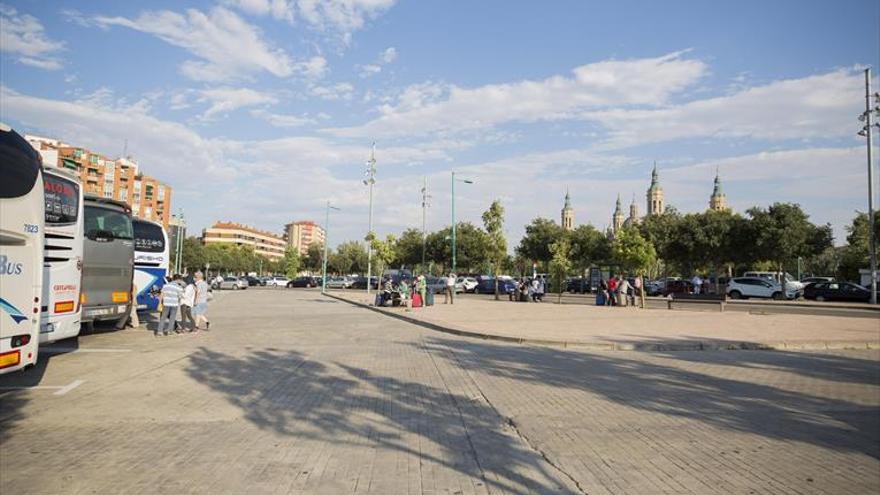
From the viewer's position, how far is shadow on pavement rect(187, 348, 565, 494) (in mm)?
4828

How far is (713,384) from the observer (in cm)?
867

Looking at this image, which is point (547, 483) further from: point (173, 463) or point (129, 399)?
point (129, 399)

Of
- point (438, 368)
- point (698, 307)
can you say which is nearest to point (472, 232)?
point (698, 307)

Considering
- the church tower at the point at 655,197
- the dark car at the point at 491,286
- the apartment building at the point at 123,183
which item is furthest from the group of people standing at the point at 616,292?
the church tower at the point at 655,197

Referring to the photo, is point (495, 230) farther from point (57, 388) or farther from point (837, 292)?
point (57, 388)

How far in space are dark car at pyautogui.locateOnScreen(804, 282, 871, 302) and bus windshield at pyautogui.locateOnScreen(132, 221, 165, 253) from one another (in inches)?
1603

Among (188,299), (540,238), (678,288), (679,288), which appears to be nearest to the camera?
(188,299)

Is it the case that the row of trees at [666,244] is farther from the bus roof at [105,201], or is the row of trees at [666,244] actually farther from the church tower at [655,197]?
the church tower at [655,197]

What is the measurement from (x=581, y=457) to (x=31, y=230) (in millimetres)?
6866

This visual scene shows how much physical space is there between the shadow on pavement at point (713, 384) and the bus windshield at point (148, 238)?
1029 centimetres

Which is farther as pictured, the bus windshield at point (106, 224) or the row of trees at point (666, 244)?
the row of trees at point (666, 244)

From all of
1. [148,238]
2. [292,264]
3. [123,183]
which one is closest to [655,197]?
[292,264]

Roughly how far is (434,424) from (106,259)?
36.1 feet

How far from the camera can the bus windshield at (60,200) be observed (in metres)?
9.69
